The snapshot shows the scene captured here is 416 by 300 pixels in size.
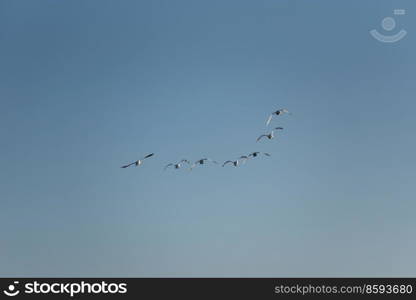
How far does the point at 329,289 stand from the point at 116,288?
56.7 feet

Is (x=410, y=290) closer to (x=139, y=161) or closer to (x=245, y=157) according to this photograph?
(x=245, y=157)

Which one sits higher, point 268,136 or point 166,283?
point 268,136

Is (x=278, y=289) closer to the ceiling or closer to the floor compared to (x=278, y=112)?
closer to the floor

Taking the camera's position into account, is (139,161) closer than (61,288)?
No

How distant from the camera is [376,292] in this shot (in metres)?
80.7

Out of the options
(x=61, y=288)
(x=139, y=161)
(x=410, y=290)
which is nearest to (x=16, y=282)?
(x=61, y=288)

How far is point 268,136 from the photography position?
94.2m

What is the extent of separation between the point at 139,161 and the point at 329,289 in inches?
966

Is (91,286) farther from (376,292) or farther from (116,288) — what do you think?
(376,292)

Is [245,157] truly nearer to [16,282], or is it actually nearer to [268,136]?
[268,136]

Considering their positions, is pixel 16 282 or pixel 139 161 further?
pixel 139 161

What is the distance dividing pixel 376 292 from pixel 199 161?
24.1 metres

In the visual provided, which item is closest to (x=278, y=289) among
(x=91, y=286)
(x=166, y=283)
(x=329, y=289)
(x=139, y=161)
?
(x=329, y=289)

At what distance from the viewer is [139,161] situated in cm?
9662
